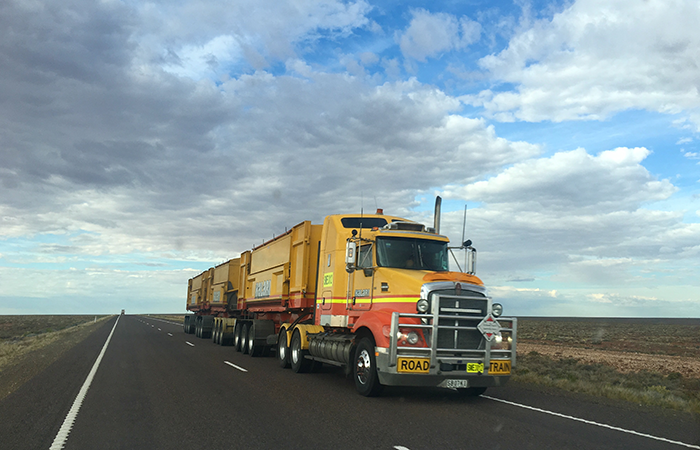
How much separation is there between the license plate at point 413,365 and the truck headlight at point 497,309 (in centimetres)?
178

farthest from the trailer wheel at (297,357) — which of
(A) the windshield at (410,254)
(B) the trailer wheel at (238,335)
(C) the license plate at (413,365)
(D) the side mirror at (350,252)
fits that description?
(B) the trailer wheel at (238,335)

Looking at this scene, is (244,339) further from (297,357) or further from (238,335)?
(297,357)

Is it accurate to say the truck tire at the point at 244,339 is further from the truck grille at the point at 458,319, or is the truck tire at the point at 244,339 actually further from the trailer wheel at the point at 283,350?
the truck grille at the point at 458,319

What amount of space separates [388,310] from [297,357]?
5220 mm

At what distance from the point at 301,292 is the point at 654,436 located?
993 centimetres

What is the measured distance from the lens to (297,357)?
14.9m

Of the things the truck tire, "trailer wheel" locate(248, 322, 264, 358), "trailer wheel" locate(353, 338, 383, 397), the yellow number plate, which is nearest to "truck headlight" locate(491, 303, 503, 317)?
the yellow number plate

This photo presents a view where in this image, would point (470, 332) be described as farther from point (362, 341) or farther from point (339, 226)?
point (339, 226)

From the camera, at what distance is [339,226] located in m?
13.4

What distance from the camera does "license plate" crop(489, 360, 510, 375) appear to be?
10010 millimetres

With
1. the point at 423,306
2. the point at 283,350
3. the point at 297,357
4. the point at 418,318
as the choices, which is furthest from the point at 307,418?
the point at 283,350

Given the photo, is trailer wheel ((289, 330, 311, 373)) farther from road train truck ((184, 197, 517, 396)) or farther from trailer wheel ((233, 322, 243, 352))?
trailer wheel ((233, 322, 243, 352))

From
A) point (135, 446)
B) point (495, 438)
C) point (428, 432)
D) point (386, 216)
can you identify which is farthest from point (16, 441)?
point (386, 216)

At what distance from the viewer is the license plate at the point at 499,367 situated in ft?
32.8
